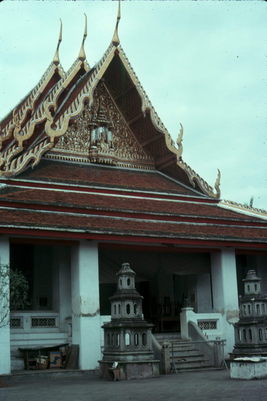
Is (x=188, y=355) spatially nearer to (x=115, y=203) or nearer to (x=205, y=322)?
(x=205, y=322)

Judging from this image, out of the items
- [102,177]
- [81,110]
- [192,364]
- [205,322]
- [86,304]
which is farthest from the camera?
[102,177]

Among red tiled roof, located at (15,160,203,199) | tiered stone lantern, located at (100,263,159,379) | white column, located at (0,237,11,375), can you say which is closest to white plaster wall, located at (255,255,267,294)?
red tiled roof, located at (15,160,203,199)

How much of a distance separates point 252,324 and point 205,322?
2.57m

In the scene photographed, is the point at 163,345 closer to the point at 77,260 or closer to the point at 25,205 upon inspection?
the point at 77,260

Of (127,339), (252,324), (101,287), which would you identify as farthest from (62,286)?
(252,324)

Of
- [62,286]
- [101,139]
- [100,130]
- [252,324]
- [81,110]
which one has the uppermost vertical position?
[81,110]

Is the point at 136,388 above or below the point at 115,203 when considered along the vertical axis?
below

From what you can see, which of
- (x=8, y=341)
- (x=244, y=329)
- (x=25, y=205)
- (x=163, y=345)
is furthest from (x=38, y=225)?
(x=244, y=329)

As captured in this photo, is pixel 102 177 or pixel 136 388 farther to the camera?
pixel 102 177

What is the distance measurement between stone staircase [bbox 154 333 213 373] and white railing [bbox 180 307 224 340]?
1.30 feet

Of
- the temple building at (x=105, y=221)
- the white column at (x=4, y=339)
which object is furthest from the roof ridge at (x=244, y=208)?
the white column at (x=4, y=339)

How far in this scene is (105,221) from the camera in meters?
13.4

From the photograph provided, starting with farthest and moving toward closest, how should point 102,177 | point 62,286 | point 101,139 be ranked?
point 101,139
point 102,177
point 62,286

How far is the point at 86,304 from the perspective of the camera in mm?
12828
